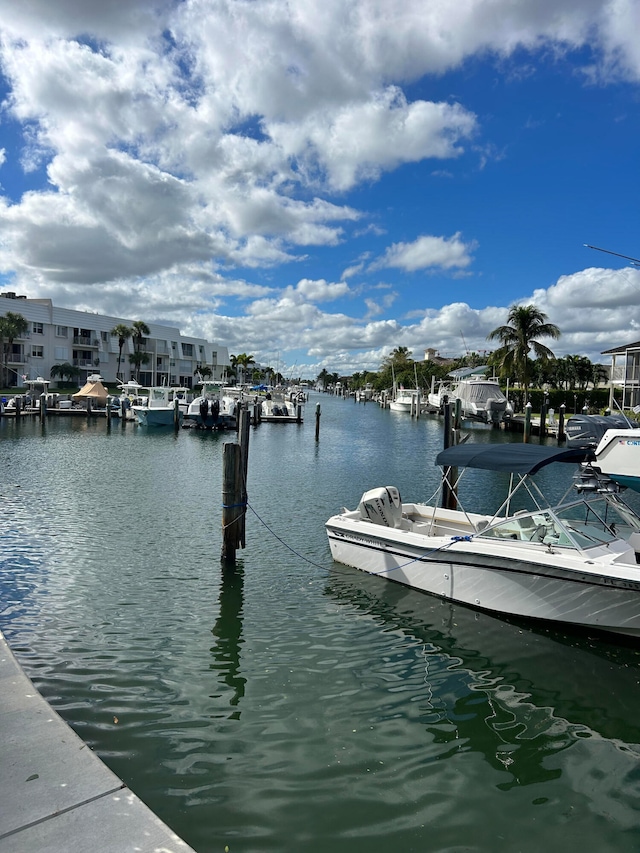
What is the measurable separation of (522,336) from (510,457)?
6053 cm

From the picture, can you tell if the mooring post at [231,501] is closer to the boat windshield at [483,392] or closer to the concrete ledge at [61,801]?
the concrete ledge at [61,801]

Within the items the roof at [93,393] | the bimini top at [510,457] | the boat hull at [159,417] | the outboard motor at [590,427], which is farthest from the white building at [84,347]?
the bimini top at [510,457]

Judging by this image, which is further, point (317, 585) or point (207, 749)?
point (317, 585)

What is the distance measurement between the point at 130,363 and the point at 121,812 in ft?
331

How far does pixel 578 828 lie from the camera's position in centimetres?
528

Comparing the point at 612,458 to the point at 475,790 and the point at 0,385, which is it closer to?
the point at 475,790

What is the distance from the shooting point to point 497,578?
998 centimetres

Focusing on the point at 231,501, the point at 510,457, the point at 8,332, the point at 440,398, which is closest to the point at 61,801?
the point at 231,501

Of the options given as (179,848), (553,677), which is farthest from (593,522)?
(179,848)

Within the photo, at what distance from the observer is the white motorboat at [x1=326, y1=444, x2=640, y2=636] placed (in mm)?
8969

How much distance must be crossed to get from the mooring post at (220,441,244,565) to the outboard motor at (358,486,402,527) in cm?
276

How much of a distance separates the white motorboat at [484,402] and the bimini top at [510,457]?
4880 cm

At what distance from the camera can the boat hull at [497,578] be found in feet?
29.1

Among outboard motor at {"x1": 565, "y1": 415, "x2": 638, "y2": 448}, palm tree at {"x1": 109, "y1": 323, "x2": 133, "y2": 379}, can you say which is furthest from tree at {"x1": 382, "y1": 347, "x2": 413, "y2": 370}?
outboard motor at {"x1": 565, "y1": 415, "x2": 638, "y2": 448}
